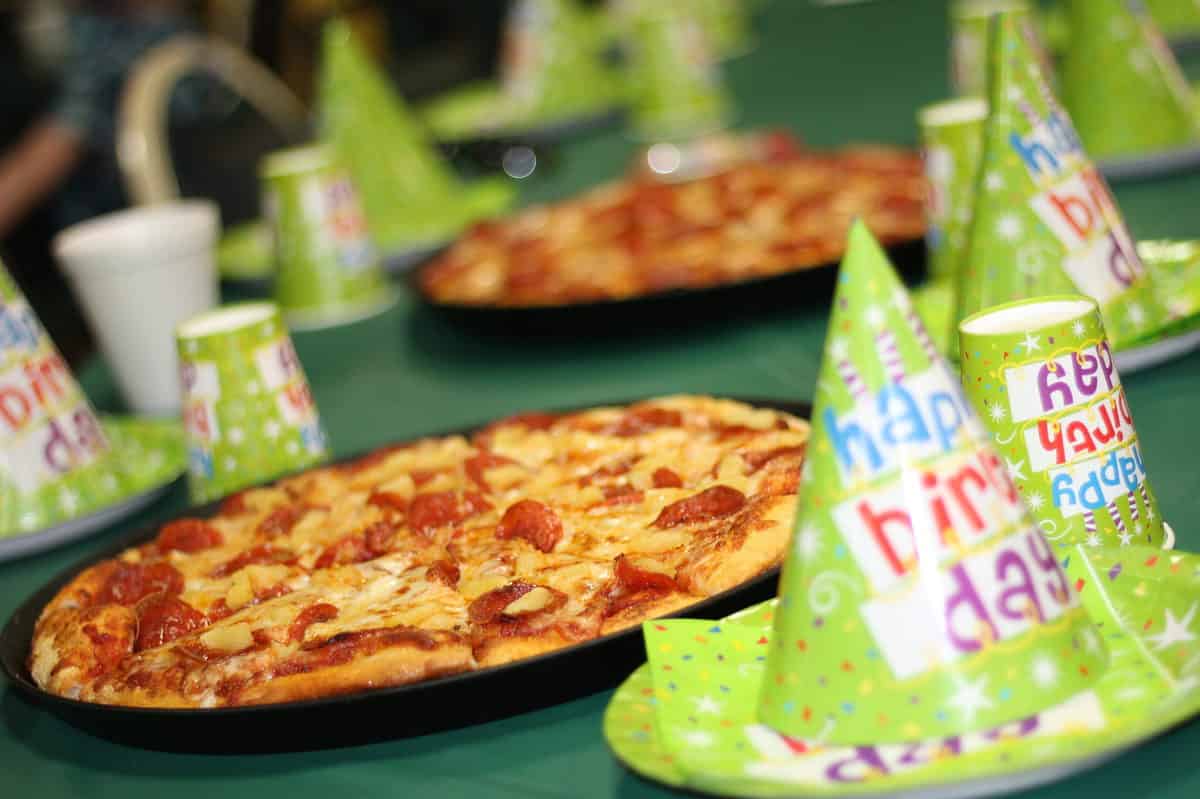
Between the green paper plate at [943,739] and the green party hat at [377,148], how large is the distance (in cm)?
177

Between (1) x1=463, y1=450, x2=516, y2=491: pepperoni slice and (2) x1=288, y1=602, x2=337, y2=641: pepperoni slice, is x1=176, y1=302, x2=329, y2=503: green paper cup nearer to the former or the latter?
(1) x1=463, y1=450, x2=516, y2=491: pepperoni slice

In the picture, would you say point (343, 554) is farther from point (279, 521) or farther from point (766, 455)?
point (766, 455)

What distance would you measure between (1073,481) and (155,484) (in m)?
1.00

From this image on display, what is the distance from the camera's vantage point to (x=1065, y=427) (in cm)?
90

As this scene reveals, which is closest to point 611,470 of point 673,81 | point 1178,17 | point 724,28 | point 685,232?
point 685,232

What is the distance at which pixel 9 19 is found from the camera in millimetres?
7023

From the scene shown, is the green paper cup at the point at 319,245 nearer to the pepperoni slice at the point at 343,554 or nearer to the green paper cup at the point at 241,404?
the green paper cup at the point at 241,404

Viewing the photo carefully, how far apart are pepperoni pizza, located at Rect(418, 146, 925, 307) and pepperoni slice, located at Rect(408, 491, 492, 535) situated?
0.53 m

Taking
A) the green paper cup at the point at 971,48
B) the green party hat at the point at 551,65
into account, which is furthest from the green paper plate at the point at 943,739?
the green party hat at the point at 551,65

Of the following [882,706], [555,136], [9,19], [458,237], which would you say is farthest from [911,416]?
[9,19]

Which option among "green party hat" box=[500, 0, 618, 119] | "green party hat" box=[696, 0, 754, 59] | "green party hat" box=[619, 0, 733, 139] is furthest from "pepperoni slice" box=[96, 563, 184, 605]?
"green party hat" box=[696, 0, 754, 59]

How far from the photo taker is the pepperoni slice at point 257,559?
1.20m

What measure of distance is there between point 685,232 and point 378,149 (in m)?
0.78

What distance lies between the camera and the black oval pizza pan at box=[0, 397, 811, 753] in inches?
35.4
